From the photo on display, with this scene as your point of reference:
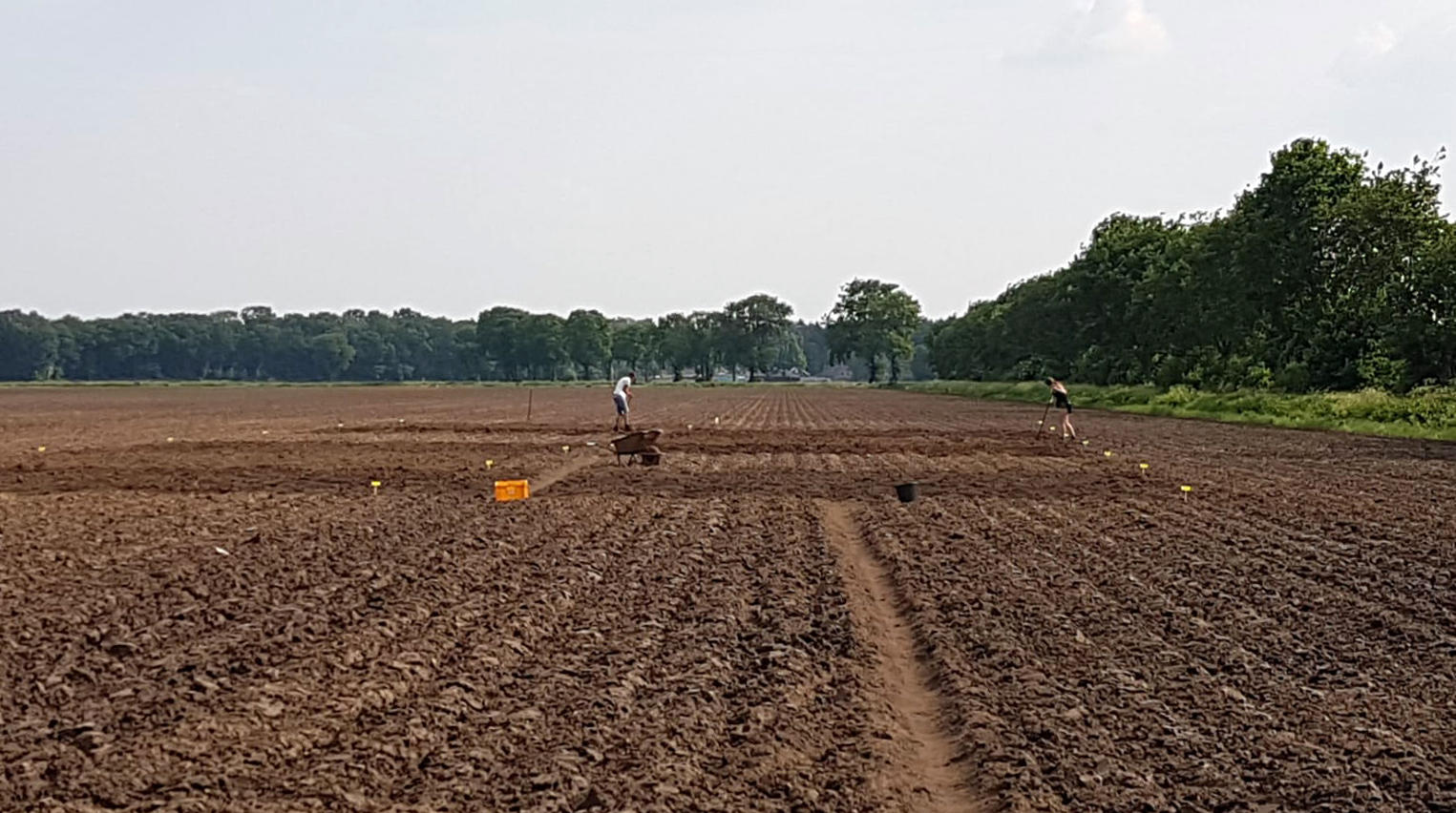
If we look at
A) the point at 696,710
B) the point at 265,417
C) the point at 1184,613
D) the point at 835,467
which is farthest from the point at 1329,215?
the point at 696,710

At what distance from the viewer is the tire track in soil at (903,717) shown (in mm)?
6797

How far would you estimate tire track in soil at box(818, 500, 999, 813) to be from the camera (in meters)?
6.80

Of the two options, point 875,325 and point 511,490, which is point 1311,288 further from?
point 875,325

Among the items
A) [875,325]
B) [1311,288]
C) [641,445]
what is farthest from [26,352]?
[641,445]

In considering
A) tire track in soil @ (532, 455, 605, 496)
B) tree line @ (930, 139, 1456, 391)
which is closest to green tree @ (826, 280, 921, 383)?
tree line @ (930, 139, 1456, 391)

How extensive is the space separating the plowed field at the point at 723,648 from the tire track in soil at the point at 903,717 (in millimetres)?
36

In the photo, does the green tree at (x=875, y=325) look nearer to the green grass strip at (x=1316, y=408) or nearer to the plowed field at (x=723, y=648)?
the green grass strip at (x=1316, y=408)

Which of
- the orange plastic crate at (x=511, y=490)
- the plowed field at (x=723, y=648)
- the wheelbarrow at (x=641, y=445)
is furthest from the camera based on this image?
the wheelbarrow at (x=641, y=445)

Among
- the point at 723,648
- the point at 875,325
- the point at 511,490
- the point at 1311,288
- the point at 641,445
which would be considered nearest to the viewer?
the point at 723,648

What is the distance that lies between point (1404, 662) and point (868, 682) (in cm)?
386

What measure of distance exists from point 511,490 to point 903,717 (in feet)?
41.7

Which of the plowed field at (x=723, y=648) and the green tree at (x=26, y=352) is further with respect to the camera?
the green tree at (x=26, y=352)

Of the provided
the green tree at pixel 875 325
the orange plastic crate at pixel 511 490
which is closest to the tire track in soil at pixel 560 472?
the orange plastic crate at pixel 511 490

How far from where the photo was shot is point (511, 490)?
20406 mm
